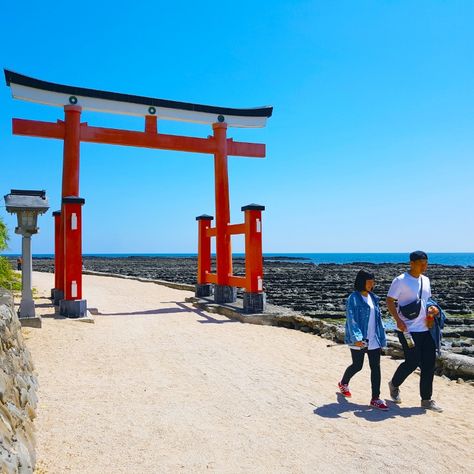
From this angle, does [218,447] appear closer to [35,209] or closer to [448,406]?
[448,406]

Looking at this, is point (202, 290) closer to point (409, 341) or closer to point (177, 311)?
point (177, 311)

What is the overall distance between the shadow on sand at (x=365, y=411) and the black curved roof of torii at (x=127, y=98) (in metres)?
10.3

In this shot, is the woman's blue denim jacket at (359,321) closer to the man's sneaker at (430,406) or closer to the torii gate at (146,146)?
the man's sneaker at (430,406)

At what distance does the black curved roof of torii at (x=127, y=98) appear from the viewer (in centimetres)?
1134

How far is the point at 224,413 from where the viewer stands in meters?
4.89

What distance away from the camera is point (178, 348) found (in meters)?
8.09

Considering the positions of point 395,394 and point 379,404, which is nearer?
point 379,404

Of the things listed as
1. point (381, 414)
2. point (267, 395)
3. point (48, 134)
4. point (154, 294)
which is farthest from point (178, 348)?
point (154, 294)

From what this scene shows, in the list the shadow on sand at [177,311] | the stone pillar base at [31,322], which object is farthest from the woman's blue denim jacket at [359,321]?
the stone pillar base at [31,322]

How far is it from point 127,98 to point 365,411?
10.6 m

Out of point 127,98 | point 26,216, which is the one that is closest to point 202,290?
point 127,98

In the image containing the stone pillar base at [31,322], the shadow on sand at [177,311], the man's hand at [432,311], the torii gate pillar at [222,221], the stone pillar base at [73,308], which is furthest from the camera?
the torii gate pillar at [222,221]

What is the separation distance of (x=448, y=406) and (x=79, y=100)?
11.1 metres

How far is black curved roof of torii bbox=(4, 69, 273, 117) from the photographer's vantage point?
37.2ft
